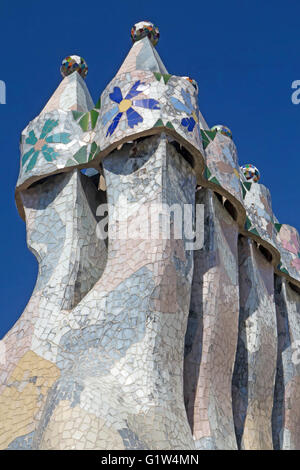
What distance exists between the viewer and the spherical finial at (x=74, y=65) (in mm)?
11961

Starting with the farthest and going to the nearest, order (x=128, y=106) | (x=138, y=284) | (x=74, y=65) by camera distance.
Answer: (x=74, y=65)
(x=128, y=106)
(x=138, y=284)

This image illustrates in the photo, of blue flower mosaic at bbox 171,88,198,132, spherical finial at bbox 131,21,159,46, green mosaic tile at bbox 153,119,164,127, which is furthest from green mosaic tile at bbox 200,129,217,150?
spherical finial at bbox 131,21,159,46

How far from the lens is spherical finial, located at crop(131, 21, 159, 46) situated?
11648 mm

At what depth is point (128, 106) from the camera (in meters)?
9.95

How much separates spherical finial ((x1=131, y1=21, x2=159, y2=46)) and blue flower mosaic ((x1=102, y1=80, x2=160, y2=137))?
172cm

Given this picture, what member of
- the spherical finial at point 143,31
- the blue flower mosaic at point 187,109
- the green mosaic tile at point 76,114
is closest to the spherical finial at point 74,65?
the spherical finial at point 143,31

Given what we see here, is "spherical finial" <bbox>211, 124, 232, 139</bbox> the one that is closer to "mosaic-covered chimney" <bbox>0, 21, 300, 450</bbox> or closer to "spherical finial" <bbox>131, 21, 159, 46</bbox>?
"mosaic-covered chimney" <bbox>0, 21, 300, 450</bbox>

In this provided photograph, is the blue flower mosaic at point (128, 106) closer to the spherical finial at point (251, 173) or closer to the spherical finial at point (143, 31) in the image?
the spherical finial at point (143, 31)

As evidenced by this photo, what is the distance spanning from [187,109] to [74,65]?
100 inches

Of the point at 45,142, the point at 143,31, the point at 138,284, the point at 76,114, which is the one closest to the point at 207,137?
the point at 76,114

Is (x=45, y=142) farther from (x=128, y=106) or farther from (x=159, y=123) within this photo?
(x=159, y=123)

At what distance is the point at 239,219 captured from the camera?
446 inches

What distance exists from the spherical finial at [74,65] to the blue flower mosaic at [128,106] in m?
1.91

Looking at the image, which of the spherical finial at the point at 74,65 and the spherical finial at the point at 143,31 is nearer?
the spherical finial at the point at 143,31
